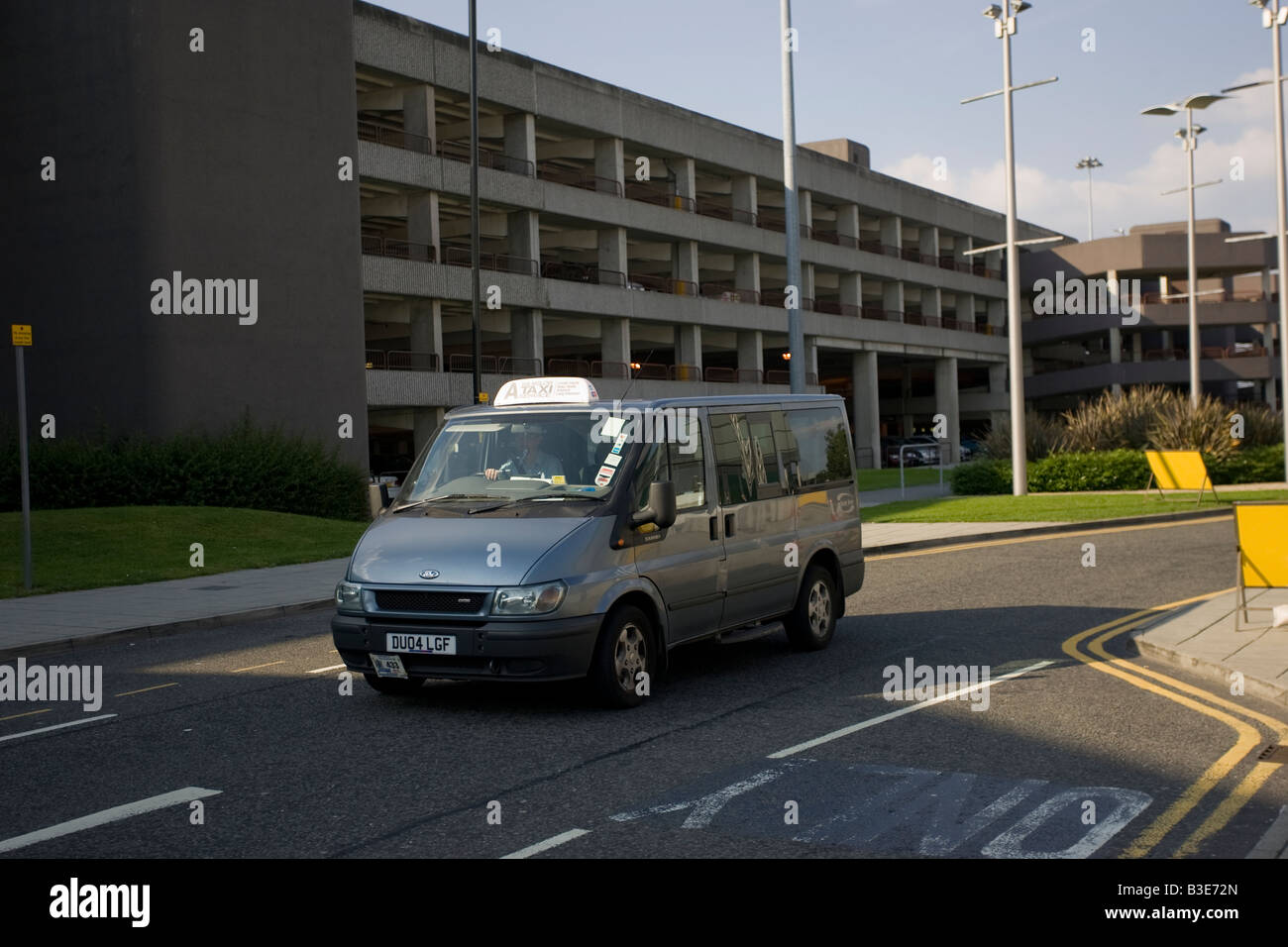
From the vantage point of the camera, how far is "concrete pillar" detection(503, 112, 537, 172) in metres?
46.8

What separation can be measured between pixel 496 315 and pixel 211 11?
17.6m

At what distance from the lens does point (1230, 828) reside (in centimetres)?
574

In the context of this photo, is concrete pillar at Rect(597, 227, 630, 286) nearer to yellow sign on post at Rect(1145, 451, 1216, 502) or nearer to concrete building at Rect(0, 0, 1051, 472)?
concrete building at Rect(0, 0, 1051, 472)

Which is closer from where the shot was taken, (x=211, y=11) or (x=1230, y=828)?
(x=1230, y=828)

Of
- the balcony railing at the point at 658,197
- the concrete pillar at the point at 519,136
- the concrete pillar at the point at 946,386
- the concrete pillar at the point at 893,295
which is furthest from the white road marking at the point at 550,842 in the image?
the concrete pillar at the point at 946,386

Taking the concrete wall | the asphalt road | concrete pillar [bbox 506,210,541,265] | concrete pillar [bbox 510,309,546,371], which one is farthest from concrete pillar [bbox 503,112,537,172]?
the asphalt road

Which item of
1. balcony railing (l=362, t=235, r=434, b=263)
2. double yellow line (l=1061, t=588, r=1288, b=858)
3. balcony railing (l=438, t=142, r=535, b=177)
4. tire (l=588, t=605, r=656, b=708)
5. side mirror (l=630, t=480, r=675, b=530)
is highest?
balcony railing (l=438, t=142, r=535, b=177)

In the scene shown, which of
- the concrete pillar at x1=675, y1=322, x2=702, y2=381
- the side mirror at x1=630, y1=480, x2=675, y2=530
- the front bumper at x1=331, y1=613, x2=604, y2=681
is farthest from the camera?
the concrete pillar at x1=675, y1=322, x2=702, y2=381

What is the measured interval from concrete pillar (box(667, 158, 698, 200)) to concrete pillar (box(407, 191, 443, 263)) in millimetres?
15680
